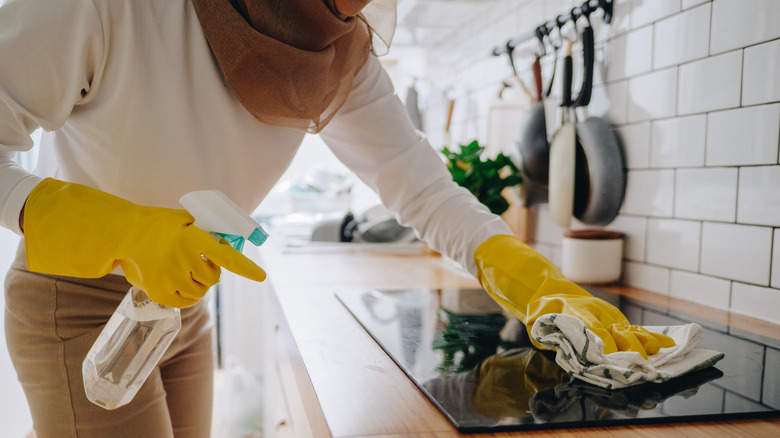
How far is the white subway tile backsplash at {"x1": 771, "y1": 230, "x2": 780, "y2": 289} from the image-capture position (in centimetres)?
84

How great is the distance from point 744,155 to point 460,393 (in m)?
0.64

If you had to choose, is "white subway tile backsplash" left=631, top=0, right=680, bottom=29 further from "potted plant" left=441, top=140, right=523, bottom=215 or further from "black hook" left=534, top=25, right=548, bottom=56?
"potted plant" left=441, top=140, right=523, bottom=215

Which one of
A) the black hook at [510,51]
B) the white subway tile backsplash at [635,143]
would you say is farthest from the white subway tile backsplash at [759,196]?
the black hook at [510,51]

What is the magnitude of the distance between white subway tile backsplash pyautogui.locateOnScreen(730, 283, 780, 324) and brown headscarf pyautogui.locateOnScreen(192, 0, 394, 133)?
690 millimetres

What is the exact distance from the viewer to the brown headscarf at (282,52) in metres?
0.68

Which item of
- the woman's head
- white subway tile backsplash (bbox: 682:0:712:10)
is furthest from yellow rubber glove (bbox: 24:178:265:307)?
white subway tile backsplash (bbox: 682:0:712:10)

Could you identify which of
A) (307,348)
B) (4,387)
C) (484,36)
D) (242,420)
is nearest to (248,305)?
(242,420)

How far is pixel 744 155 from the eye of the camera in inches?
34.9

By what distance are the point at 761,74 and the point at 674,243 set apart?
314 mm

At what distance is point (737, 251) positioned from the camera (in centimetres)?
91

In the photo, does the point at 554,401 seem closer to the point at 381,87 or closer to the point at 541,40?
the point at 381,87

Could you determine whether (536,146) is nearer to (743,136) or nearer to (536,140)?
(536,140)

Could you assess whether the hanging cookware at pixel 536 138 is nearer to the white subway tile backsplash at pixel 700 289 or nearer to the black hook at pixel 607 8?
the black hook at pixel 607 8

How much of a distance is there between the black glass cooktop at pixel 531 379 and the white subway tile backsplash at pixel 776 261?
0.35 feet
